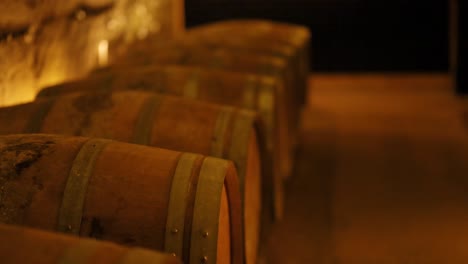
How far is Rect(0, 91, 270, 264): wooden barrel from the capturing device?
1748mm

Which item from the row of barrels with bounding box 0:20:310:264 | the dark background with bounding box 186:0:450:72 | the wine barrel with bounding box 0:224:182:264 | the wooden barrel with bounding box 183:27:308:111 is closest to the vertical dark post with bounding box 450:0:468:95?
the dark background with bounding box 186:0:450:72

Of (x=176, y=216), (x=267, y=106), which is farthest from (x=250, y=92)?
(x=176, y=216)

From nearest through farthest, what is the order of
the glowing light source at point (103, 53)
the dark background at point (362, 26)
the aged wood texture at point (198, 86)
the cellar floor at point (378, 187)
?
the aged wood texture at point (198, 86)
the cellar floor at point (378, 187)
the glowing light source at point (103, 53)
the dark background at point (362, 26)

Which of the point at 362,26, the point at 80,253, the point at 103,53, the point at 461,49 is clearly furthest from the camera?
the point at 362,26

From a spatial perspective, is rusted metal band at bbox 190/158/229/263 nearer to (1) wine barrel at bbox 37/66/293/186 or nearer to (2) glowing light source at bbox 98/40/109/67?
(1) wine barrel at bbox 37/66/293/186

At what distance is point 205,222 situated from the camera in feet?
4.28

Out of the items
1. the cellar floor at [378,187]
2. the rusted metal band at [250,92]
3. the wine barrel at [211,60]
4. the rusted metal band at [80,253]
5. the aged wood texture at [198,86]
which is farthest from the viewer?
the wine barrel at [211,60]

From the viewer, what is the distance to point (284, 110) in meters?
3.32

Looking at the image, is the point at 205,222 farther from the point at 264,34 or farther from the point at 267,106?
the point at 264,34

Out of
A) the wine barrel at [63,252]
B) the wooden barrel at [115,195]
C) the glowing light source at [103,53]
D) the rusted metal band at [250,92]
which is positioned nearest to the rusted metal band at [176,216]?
the wooden barrel at [115,195]

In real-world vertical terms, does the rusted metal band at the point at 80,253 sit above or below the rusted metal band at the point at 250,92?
above

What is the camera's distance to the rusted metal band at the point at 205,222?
1297mm

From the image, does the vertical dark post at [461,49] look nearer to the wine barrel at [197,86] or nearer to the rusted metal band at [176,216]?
the wine barrel at [197,86]

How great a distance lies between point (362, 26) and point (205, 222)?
7702 mm
